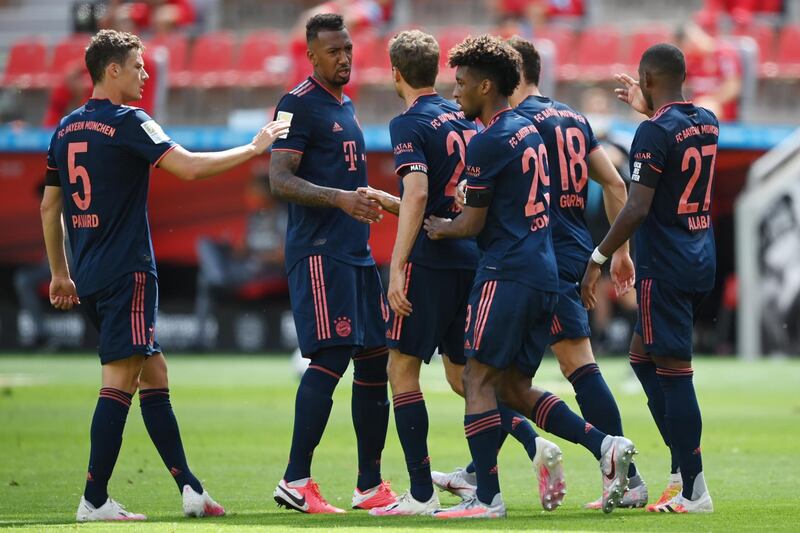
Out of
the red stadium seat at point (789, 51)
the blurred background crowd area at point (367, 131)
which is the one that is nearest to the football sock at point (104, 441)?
the blurred background crowd area at point (367, 131)

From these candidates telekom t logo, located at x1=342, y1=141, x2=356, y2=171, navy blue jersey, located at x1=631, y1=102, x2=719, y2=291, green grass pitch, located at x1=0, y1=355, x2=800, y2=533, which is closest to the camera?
green grass pitch, located at x1=0, y1=355, x2=800, y2=533

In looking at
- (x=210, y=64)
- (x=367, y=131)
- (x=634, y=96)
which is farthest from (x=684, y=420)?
(x=210, y=64)

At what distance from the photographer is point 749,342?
59.1 feet

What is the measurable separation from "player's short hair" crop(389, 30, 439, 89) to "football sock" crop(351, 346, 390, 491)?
4.78ft

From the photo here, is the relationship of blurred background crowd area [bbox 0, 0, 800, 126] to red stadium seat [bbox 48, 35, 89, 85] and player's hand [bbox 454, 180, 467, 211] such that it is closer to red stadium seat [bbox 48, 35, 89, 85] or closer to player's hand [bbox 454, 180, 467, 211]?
red stadium seat [bbox 48, 35, 89, 85]

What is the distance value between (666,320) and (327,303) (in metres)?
1.70

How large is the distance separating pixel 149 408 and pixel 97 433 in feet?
1.05

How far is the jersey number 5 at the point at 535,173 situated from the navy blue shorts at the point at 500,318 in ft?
1.26

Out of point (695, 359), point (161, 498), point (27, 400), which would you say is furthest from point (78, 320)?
point (161, 498)

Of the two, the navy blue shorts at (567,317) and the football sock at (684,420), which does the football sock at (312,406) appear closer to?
the navy blue shorts at (567,317)

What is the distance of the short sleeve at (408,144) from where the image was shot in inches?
272

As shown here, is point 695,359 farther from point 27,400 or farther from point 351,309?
point 351,309

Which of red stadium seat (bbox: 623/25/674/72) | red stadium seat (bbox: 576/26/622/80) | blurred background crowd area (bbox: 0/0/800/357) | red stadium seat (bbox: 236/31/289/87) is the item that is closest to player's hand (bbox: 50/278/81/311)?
blurred background crowd area (bbox: 0/0/800/357)

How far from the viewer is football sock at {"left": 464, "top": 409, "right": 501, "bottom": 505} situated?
21.6 ft
